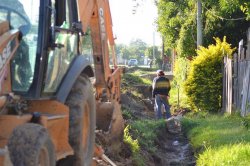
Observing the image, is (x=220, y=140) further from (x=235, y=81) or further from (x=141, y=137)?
(x=235, y=81)

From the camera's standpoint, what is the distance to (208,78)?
20703mm

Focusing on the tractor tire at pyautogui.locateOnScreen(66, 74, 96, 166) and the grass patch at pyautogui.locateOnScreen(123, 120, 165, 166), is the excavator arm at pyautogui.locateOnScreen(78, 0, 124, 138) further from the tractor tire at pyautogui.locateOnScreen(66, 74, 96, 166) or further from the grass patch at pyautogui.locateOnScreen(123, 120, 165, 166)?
the tractor tire at pyautogui.locateOnScreen(66, 74, 96, 166)

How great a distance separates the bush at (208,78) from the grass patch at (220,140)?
312 cm

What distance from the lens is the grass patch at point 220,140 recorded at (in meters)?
9.78

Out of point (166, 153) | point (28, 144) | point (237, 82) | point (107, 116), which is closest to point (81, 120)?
point (28, 144)

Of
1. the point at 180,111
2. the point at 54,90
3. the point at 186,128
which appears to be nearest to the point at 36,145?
the point at 54,90

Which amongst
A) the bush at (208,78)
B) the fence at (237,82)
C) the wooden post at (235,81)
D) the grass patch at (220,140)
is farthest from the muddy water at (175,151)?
Answer: the bush at (208,78)

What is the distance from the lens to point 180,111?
23.0 metres

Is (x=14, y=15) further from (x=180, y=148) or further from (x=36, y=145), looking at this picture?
(x=180, y=148)

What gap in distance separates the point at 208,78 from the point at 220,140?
8.49 m

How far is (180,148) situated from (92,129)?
7717 mm

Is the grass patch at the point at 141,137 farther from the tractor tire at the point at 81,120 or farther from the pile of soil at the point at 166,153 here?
the tractor tire at the point at 81,120

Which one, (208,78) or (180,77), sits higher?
(208,78)

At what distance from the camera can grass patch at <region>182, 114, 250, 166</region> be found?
978 cm
